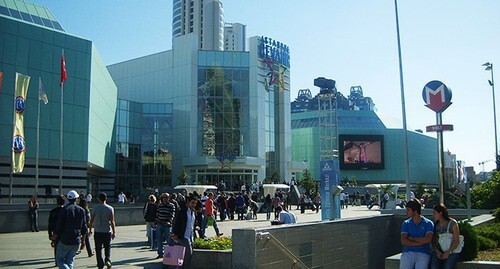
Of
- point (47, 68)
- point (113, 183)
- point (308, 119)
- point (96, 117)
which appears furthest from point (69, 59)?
point (308, 119)

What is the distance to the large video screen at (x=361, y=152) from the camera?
3519 inches

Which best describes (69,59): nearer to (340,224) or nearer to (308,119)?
(340,224)

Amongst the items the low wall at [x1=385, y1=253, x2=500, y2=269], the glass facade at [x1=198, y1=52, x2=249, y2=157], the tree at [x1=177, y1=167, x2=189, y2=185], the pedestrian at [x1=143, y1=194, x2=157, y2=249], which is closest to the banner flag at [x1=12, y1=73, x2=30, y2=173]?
the pedestrian at [x1=143, y1=194, x2=157, y2=249]

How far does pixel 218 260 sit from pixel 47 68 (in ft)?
96.2

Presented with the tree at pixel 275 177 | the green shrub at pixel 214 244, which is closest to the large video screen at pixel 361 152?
the tree at pixel 275 177

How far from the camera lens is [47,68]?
35562 millimetres

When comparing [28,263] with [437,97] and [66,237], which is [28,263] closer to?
[66,237]

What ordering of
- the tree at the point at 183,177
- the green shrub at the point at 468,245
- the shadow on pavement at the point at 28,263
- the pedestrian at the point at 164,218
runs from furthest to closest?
the tree at the point at 183,177
the pedestrian at the point at 164,218
the shadow on pavement at the point at 28,263
the green shrub at the point at 468,245

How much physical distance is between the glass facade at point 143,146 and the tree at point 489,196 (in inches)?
1684

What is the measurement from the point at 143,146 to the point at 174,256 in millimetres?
53158

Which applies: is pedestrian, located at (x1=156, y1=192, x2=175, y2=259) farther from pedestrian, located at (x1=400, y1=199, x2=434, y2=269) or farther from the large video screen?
the large video screen

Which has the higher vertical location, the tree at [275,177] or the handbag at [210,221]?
the tree at [275,177]

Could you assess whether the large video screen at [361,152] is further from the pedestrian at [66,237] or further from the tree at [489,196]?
the pedestrian at [66,237]

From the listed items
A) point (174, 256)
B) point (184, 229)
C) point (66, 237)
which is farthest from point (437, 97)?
point (66, 237)
